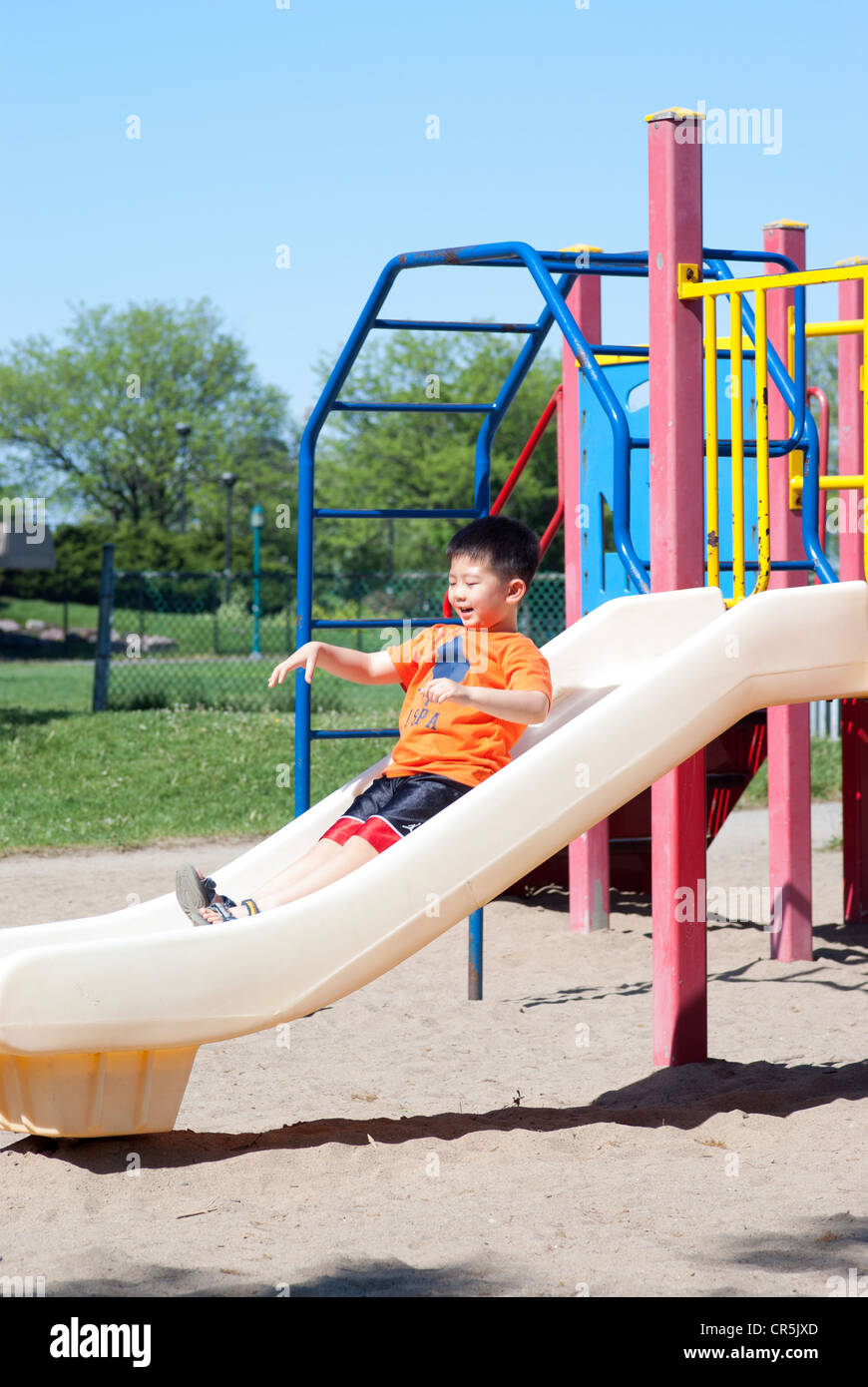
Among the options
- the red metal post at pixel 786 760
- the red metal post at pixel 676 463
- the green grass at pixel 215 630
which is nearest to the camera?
the red metal post at pixel 676 463

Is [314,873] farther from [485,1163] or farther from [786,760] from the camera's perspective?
[786,760]

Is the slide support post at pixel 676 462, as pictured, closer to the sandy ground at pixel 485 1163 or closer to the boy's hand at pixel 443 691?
the sandy ground at pixel 485 1163

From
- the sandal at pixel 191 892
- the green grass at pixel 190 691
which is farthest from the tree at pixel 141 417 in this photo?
the sandal at pixel 191 892

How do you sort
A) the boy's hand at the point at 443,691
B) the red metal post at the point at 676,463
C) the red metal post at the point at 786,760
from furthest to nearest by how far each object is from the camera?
the red metal post at the point at 786,760
the red metal post at the point at 676,463
the boy's hand at the point at 443,691

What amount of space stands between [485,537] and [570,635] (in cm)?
76

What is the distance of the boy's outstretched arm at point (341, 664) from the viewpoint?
396 cm

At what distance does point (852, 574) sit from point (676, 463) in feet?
6.63

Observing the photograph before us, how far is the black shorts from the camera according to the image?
3.83 m

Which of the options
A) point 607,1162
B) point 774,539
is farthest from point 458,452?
point 607,1162

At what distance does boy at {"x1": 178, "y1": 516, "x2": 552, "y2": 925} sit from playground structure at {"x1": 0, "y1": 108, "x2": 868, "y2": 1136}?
0.19 metres

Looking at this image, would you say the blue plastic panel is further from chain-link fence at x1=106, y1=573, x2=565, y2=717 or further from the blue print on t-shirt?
chain-link fence at x1=106, y1=573, x2=565, y2=717

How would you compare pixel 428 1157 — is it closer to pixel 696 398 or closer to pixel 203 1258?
pixel 203 1258

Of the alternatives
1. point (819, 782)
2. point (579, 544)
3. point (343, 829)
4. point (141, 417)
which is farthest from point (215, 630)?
point (141, 417)

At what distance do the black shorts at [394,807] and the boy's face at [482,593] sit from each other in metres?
0.46
